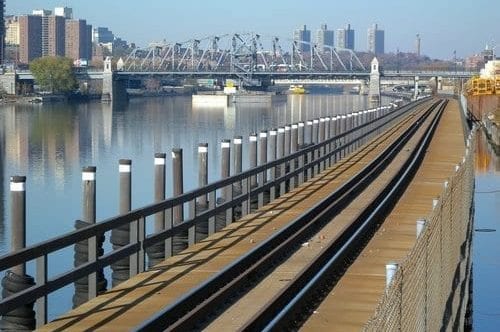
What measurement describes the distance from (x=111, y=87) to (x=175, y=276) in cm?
15992

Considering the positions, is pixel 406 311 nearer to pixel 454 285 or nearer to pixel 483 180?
pixel 454 285

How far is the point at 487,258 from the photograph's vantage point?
3403cm

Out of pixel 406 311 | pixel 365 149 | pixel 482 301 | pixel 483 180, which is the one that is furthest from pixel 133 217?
pixel 483 180

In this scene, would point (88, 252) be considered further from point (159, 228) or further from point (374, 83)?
point (374, 83)

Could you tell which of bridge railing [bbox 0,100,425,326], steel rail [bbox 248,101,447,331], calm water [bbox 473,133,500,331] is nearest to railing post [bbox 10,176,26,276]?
bridge railing [bbox 0,100,425,326]

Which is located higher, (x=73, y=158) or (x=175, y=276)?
(x=175, y=276)

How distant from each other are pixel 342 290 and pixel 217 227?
21.6 ft

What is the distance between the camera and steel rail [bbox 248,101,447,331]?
38.5ft

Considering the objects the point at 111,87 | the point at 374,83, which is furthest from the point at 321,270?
the point at 374,83

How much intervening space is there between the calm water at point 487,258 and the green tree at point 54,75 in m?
118

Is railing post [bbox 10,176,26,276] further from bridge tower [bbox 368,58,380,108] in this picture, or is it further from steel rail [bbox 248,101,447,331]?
bridge tower [bbox 368,58,380,108]

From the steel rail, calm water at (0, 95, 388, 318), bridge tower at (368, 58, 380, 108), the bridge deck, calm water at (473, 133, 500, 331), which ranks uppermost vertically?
bridge tower at (368, 58, 380, 108)

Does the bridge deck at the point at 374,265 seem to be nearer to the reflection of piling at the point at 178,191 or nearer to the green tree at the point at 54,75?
the reflection of piling at the point at 178,191

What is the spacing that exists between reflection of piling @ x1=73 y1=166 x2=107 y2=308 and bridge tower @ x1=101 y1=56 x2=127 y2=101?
152 metres
